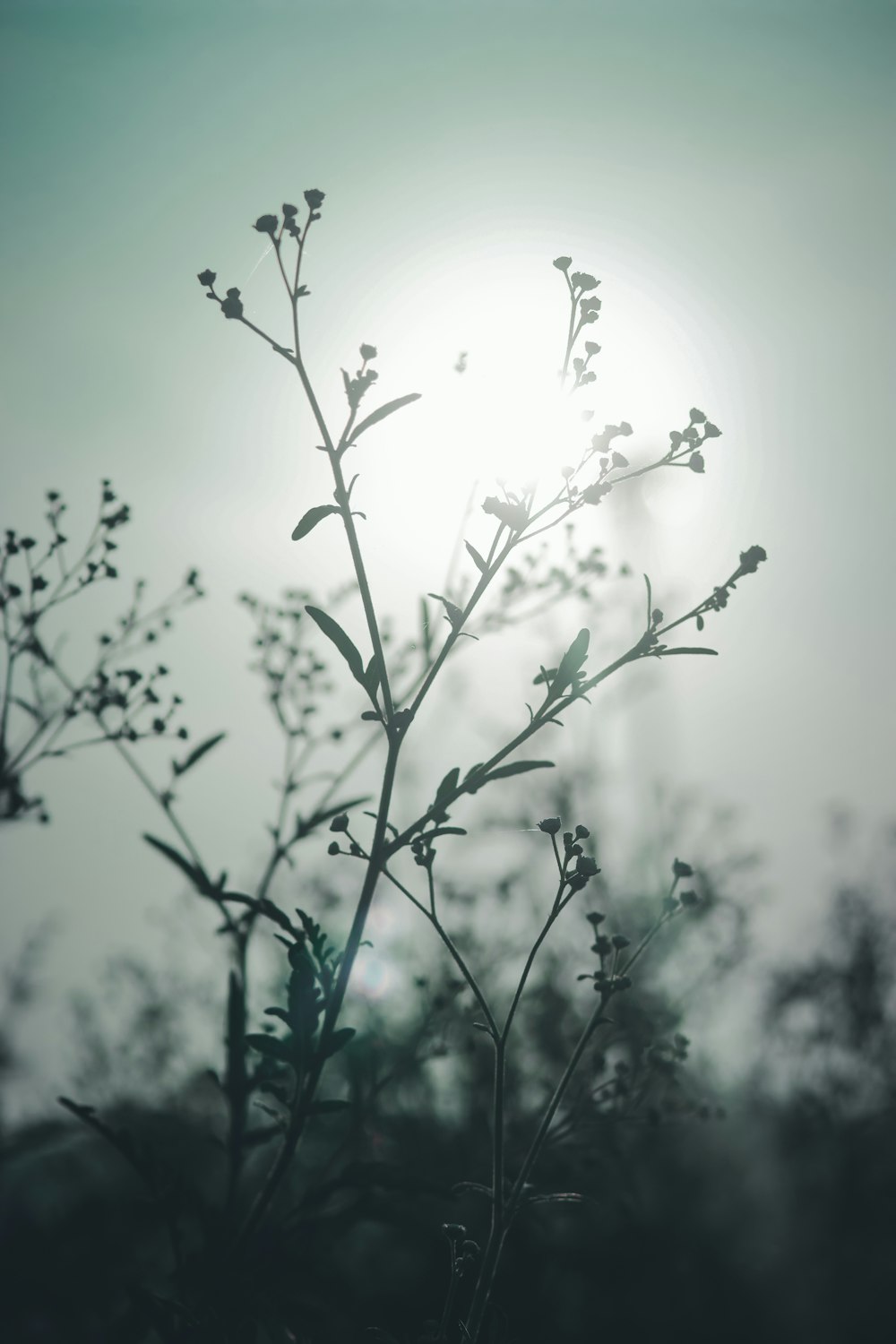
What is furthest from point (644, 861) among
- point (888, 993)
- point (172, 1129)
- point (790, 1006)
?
point (172, 1129)

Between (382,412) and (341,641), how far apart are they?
58 cm

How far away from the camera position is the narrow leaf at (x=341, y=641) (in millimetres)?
2303

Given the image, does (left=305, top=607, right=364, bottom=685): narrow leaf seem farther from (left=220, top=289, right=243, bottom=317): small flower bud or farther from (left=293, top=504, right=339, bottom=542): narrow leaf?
(left=220, top=289, right=243, bottom=317): small flower bud

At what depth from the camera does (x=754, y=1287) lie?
43.4 ft

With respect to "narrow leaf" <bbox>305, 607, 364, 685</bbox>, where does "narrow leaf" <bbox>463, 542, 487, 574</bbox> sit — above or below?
above

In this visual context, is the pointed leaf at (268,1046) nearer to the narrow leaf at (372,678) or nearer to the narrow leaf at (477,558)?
the narrow leaf at (372,678)

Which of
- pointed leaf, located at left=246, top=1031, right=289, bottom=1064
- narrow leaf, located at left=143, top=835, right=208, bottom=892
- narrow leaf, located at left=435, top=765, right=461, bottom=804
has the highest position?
narrow leaf, located at left=435, top=765, right=461, bottom=804

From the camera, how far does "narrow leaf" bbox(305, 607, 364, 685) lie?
2.30m

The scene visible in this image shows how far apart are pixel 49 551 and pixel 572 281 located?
6.50ft

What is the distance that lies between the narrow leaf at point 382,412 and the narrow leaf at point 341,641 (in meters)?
0.44

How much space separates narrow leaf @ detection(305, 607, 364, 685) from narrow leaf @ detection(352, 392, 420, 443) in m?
0.44

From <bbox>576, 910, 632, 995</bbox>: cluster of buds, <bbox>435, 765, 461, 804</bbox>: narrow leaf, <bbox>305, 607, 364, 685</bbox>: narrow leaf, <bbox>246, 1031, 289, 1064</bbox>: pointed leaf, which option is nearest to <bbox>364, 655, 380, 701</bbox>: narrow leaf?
<bbox>305, 607, 364, 685</bbox>: narrow leaf

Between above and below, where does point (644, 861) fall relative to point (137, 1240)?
above

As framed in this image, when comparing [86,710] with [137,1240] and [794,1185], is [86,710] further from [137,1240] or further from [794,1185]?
[794,1185]
